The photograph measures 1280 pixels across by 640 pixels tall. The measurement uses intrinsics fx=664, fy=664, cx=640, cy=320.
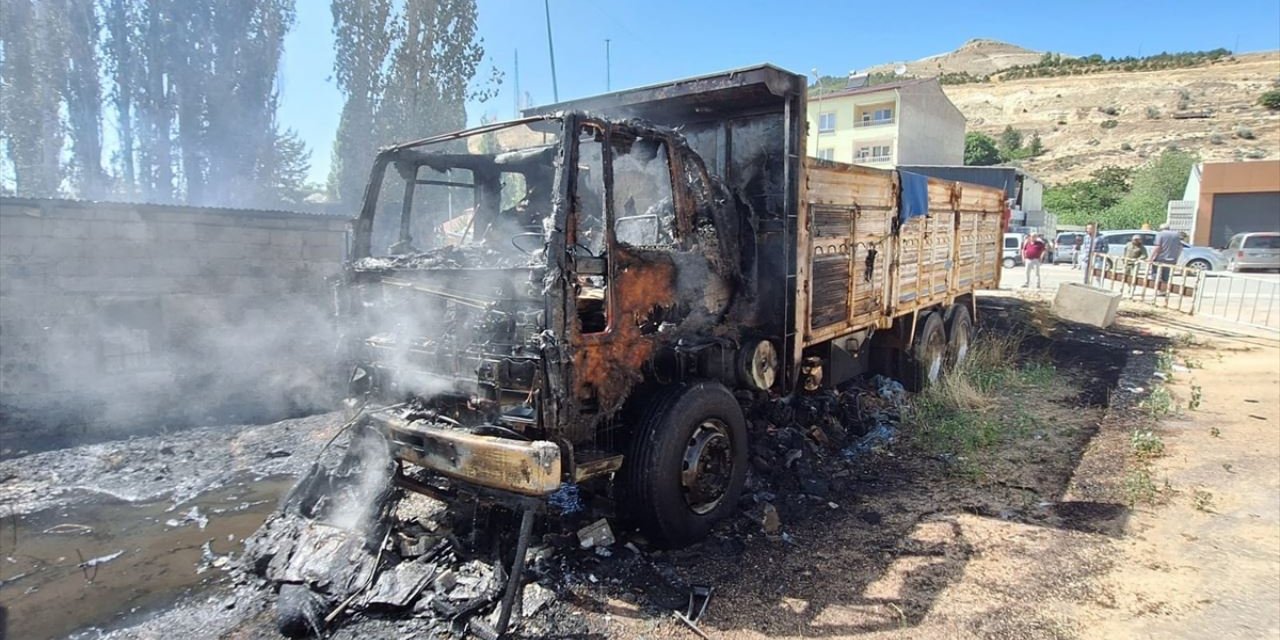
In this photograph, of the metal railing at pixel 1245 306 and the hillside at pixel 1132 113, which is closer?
the metal railing at pixel 1245 306

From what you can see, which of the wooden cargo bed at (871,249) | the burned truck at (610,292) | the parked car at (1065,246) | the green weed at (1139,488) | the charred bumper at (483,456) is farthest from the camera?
the parked car at (1065,246)

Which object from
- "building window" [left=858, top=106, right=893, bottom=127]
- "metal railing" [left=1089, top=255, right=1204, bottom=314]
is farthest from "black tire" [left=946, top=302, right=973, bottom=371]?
"building window" [left=858, top=106, right=893, bottom=127]

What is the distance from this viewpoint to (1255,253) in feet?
72.6

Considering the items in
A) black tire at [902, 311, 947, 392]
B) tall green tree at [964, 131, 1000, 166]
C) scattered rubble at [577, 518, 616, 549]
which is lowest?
scattered rubble at [577, 518, 616, 549]

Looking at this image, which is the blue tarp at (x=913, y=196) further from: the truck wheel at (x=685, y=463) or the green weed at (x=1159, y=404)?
the truck wheel at (x=685, y=463)

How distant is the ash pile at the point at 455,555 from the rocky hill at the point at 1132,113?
58.8 meters

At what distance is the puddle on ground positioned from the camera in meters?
3.30

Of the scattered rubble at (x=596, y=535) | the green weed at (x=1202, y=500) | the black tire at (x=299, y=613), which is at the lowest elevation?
the green weed at (x=1202, y=500)

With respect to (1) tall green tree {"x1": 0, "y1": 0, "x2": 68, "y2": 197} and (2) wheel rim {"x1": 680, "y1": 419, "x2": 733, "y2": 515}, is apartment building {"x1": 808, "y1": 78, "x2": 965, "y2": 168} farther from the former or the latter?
(2) wheel rim {"x1": 680, "y1": 419, "x2": 733, "y2": 515}

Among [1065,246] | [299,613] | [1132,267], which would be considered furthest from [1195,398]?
[1065,246]

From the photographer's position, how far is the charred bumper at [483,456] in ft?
9.50

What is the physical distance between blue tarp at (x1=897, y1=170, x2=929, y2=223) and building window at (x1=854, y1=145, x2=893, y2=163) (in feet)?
111

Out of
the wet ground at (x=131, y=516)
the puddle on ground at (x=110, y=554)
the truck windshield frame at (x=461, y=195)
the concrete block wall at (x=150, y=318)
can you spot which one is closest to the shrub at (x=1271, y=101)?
the concrete block wall at (x=150, y=318)

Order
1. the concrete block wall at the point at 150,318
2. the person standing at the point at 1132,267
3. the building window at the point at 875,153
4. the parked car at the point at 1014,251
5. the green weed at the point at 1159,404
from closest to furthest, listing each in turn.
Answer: the green weed at the point at 1159,404
the concrete block wall at the point at 150,318
the person standing at the point at 1132,267
the parked car at the point at 1014,251
the building window at the point at 875,153
